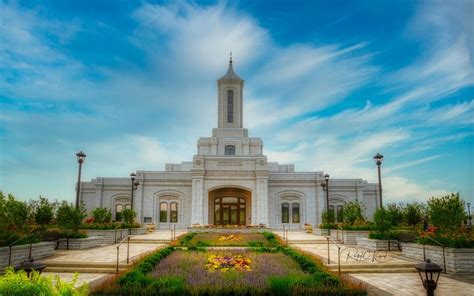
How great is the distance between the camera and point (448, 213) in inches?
591

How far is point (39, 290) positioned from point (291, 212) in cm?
3574

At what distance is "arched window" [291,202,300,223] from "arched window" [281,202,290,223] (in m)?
0.42

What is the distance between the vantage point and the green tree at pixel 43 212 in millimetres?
22406

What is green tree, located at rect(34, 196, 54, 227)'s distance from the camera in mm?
22406

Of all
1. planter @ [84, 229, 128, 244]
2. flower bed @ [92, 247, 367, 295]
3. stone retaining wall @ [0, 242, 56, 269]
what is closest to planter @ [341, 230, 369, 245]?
flower bed @ [92, 247, 367, 295]

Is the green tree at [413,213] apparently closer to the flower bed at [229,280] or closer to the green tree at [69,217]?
the flower bed at [229,280]

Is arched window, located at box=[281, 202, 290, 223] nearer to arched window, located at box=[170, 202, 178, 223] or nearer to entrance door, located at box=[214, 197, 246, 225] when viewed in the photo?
entrance door, located at box=[214, 197, 246, 225]

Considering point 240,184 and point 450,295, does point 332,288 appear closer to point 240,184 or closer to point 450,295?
point 450,295

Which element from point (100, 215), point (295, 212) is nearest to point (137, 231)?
point (100, 215)

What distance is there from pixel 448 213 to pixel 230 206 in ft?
89.4

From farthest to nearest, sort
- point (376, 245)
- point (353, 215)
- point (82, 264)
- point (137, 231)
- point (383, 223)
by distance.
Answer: point (137, 231), point (353, 215), point (383, 223), point (376, 245), point (82, 264)

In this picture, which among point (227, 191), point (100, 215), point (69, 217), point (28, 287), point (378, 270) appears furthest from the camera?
point (227, 191)

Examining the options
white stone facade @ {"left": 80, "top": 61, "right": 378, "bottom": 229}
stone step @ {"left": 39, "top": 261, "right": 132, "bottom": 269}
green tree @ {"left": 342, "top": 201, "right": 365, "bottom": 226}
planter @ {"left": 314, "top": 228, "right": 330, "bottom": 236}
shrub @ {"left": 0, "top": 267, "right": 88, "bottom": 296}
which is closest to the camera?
shrub @ {"left": 0, "top": 267, "right": 88, "bottom": 296}

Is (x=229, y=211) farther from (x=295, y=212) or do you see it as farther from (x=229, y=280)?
(x=229, y=280)
